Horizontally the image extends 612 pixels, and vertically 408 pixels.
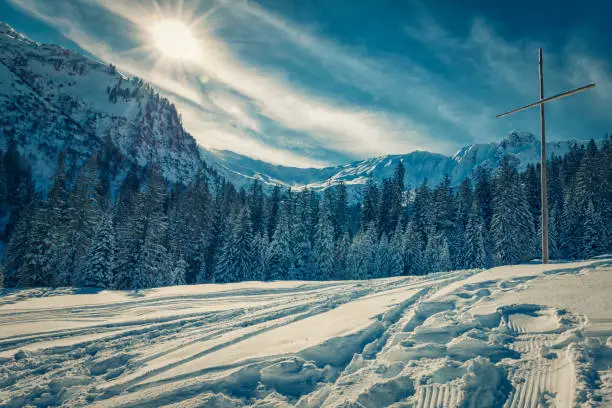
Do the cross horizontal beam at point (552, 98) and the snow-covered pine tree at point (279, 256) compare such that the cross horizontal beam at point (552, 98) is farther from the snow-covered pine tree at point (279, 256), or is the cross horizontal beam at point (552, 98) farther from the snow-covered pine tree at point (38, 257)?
the snow-covered pine tree at point (38, 257)

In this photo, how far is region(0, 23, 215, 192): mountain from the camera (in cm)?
14100

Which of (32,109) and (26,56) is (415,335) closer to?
(32,109)

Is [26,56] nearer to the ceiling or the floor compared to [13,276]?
nearer to the ceiling

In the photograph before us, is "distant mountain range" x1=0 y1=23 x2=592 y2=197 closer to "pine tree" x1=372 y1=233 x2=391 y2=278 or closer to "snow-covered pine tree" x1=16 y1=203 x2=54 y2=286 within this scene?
"pine tree" x1=372 y1=233 x2=391 y2=278

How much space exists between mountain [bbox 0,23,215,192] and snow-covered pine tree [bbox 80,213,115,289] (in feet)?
320

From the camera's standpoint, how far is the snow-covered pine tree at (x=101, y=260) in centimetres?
2836

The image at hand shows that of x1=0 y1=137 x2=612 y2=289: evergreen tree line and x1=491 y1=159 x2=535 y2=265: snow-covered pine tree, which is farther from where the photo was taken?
x1=491 y1=159 x2=535 y2=265: snow-covered pine tree

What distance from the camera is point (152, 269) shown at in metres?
32.9

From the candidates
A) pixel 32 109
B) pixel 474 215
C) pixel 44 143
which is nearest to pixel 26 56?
pixel 32 109

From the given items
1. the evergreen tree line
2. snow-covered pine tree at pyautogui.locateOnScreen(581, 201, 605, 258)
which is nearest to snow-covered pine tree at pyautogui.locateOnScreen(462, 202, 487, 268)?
the evergreen tree line

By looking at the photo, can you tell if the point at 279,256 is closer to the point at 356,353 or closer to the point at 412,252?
the point at 412,252

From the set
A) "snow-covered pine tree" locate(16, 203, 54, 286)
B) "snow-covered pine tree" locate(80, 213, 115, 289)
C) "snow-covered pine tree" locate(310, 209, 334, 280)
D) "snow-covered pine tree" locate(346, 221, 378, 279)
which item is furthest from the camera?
"snow-covered pine tree" locate(310, 209, 334, 280)

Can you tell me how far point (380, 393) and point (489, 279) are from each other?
6.21 m

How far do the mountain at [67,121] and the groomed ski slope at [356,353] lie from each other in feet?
403
